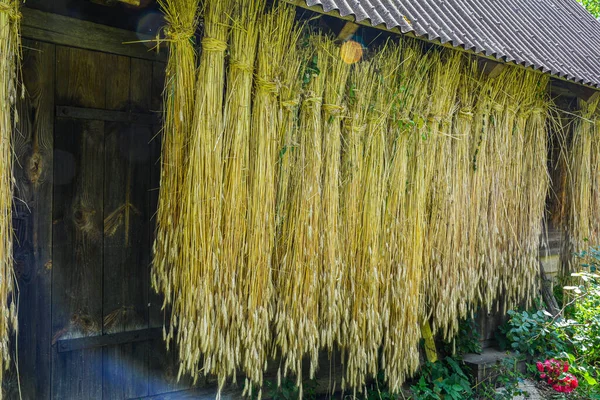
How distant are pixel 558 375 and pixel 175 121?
3.41 metres

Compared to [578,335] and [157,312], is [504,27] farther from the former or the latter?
[157,312]

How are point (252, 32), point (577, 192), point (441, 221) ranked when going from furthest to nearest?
point (577, 192) → point (441, 221) → point (252, 32)

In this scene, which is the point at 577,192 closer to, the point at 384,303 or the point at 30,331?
the point at 384,303

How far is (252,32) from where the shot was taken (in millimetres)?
2586

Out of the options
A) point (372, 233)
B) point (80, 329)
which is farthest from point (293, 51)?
point (80, 329)

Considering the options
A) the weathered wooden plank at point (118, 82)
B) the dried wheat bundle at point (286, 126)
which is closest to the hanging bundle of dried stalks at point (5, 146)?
the weathered wooden plank at point (118, 82)

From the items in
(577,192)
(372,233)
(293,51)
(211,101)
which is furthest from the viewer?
(577,192)

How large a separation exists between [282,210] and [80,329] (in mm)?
1223

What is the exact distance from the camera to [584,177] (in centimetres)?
460

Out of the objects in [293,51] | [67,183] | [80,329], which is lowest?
[80,329]

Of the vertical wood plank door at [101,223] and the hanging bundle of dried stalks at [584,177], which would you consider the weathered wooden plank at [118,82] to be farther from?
the hanging bundle of dried stalks at [584,177]

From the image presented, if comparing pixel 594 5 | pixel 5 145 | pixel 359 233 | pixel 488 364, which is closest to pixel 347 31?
pixel 359 233

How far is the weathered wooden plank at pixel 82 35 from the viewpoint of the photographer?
2465 millimetres

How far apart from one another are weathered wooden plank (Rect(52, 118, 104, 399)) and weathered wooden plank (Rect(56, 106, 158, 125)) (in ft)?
0.11
